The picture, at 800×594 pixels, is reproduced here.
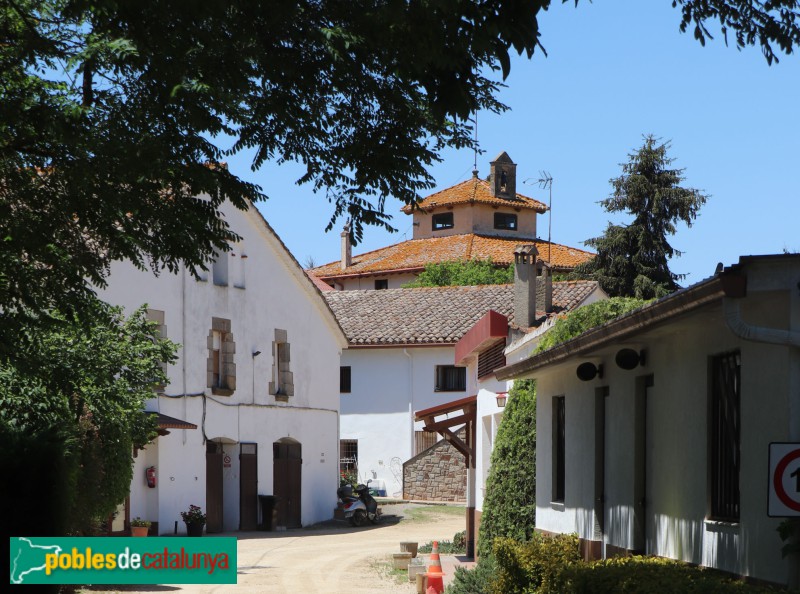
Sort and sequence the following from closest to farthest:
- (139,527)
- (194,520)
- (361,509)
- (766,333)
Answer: (766,333), (139,527), (194,520), (361,509)

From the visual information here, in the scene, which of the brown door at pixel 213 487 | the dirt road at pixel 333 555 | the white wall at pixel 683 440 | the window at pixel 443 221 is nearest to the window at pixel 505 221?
the window at pixel 443 221

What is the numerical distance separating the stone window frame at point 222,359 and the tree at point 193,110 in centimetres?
2267

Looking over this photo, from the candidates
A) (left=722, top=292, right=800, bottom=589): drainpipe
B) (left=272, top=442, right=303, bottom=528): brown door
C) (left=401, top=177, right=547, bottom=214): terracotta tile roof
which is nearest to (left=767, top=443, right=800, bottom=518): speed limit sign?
(left=722, top=292, right=800, bottom=589): drainpipe

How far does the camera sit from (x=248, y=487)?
35.1m

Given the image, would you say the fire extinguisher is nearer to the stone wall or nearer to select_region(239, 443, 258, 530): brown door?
select_region(239, 443, 258, 530): brown door

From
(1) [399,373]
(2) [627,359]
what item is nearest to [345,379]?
(1) [399,373]

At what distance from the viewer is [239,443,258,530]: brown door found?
34.8 meters

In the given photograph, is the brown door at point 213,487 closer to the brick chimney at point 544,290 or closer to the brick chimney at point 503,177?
the brick chimney at point 544,290

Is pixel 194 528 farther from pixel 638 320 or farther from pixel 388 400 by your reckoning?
pixel 638 320

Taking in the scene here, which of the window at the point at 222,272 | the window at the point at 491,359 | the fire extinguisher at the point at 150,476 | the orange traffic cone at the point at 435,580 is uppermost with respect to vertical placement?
the window at the point at 222,272

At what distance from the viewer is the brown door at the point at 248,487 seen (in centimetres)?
3478

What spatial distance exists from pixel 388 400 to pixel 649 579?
37282 mm

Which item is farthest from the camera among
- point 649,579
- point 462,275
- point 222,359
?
point 462,275

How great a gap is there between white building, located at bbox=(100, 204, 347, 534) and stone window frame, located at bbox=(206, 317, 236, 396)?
4cm
